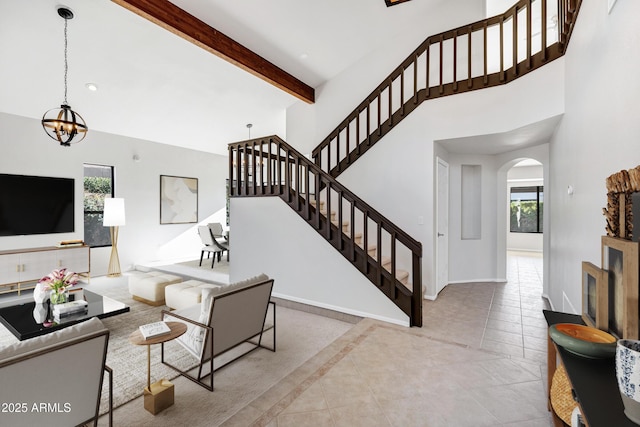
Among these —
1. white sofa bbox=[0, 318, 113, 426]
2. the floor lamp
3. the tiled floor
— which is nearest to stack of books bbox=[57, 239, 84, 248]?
the floor lamp

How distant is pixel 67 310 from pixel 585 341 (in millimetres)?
4160

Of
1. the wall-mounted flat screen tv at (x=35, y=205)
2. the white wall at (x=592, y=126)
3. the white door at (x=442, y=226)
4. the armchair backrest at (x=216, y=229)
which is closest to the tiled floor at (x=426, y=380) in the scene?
the white wall at (x=592, y=126)

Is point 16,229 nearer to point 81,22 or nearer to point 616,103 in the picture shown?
point 81,22

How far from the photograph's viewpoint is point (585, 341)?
4.32 feet

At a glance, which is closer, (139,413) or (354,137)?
(139,413)

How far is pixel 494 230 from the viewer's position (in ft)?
18.7

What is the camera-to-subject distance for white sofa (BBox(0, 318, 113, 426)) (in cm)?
138

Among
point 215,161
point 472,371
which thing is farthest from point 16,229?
point 472,371

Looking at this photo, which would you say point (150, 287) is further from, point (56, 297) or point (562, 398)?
point (562, 398)

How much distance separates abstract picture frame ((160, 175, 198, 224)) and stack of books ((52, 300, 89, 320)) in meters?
4.75

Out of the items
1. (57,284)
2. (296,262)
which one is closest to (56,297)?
(57,284)

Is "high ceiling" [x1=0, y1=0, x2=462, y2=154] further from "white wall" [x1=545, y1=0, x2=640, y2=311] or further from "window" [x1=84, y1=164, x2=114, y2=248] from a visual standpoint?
"white wall" [x1=545, y1=0, x2=640, y2=311]

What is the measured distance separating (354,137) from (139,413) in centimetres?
494

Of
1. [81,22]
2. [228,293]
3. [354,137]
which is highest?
[81,22]
